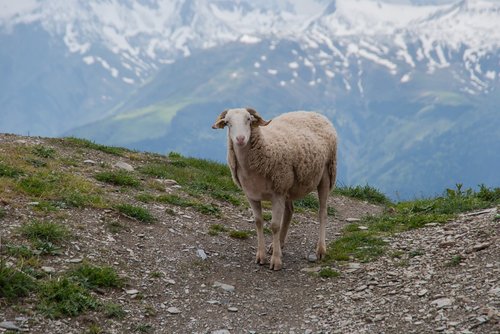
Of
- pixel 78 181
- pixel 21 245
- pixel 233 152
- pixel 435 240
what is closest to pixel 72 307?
pixel 21 245

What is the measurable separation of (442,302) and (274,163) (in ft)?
15.0

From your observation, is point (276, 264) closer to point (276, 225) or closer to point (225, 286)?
point (276, 225)

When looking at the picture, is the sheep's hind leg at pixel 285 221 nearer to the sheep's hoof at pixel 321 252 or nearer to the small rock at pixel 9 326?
the sheep's hoof at pixel 321 252

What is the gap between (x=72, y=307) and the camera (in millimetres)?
9086

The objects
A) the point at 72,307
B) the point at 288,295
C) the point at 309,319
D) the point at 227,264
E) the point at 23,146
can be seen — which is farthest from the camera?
the point at 23,146

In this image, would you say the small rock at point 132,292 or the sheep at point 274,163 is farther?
the sheep at point 274,163

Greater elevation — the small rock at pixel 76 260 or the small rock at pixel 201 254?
the small rock at pixel 76 260

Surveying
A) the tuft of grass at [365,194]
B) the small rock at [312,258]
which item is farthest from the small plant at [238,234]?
the tuft of grass at [365,194]

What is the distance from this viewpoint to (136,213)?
13.4 metres

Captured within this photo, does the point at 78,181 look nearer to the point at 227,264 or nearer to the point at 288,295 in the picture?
the point at 227,264

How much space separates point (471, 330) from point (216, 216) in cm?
818

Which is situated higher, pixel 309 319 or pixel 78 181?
pixel 78 181

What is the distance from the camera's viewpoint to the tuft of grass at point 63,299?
894 cm

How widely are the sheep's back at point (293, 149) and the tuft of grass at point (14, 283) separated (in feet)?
16.2
